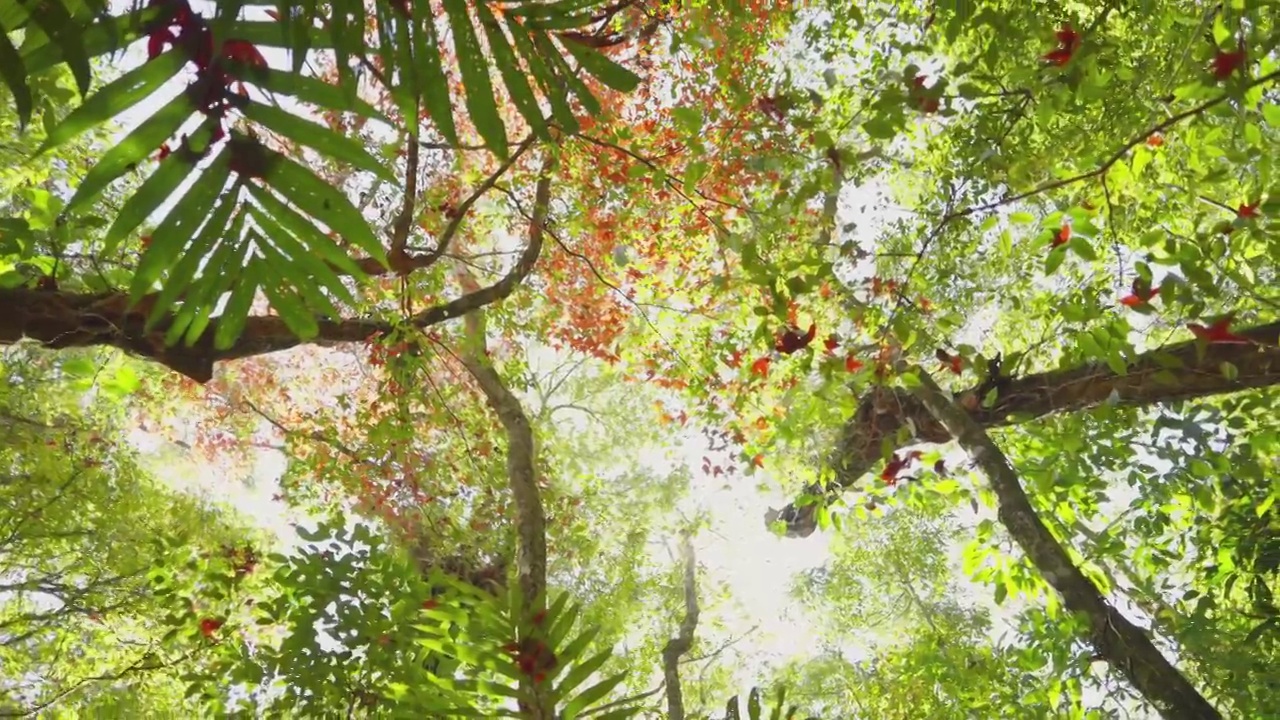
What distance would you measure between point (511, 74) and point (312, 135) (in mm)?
→ 261

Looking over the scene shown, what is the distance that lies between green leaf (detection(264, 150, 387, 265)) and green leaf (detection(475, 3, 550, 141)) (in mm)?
229

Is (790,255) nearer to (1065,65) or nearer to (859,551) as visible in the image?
(1065,65)

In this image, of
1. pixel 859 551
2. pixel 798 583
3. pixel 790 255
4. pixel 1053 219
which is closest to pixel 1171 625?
pixel 790 255

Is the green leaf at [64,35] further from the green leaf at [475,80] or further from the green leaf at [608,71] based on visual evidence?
the green leaf at [608,71]

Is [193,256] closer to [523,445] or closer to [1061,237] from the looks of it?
[1061,237]

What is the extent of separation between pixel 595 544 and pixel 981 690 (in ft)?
11.7

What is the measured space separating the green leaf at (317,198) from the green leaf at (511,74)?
0.75 ft

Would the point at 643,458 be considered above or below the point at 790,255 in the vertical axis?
above

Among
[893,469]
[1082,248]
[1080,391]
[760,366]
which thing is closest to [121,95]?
[1082,248]

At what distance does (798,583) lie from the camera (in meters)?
8.55

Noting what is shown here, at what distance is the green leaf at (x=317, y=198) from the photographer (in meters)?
0.85

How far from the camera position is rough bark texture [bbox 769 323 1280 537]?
316cm

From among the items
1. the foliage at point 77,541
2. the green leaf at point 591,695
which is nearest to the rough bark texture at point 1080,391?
the green leaf at point 591,695

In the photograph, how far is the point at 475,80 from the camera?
3.01ft
